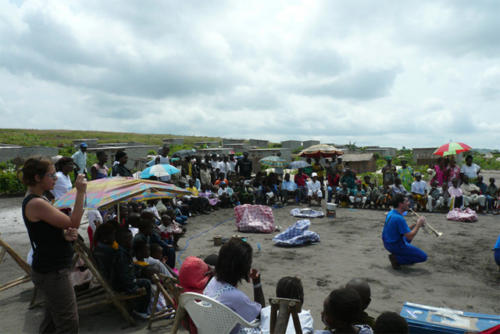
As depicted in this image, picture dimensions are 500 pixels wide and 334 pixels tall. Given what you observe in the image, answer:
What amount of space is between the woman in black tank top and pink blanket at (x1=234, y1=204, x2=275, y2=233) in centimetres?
730

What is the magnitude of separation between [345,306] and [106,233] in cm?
310

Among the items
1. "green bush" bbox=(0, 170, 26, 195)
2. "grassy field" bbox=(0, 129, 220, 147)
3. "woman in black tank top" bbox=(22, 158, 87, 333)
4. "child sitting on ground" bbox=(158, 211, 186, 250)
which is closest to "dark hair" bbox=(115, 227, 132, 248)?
"woman in black tank top" bbox=(22, 158, 87, 333)

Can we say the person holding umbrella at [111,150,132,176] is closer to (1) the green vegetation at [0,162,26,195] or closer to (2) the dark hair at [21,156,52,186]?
(2) the dark hair at [21,156,52,186]

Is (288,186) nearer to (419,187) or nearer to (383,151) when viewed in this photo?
(419,187)

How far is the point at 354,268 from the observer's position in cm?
666

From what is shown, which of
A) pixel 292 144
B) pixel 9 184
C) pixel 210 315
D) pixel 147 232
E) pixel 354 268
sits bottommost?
pixel 354 268

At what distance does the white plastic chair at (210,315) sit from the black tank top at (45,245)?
44.4 inches

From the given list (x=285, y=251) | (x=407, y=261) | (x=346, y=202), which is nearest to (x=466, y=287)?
(x=407, y=261)

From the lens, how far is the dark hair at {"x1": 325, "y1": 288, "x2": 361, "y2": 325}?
2.76 metres

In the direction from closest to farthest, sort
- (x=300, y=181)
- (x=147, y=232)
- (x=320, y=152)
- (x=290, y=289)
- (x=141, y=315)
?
(x=290, y=289) → (x=141, y=315) → (x=147, y=232) → (x=300, y=181) → (x=320, y=152)

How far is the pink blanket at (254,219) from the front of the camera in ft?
33.2

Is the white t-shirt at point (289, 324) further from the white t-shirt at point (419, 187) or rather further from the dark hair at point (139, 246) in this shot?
the white t-shirt at point (419, 187)

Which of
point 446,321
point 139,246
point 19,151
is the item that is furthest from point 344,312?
point 19,151

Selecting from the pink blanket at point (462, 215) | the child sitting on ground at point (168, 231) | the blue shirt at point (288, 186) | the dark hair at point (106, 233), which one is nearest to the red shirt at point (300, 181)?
the blue shirt at point (288, 186)
